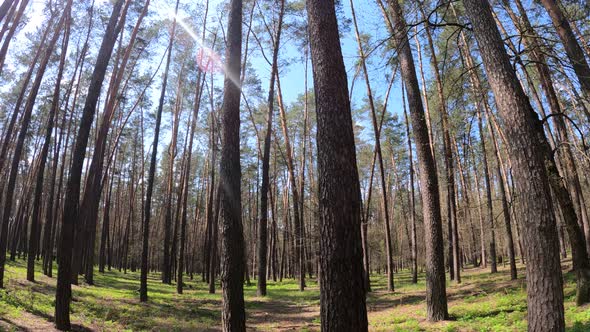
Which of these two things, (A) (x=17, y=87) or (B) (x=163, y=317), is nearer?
(B) (x=163, y=317)

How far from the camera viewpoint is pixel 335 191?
3.35 metres

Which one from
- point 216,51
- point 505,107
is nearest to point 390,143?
point 216,51

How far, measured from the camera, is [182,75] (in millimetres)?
18891

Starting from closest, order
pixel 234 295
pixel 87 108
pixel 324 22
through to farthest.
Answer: pixel 324 22 < pixel 234 295 < pixel 87 108

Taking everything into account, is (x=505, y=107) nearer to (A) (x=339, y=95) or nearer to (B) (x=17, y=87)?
(A) (x=339, y=95)

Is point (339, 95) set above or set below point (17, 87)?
below

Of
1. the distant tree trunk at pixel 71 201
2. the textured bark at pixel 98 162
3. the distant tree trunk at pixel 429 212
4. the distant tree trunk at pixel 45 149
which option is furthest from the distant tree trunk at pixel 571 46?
the distant tree trunk at pixel 45 149

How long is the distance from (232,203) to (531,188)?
4312 millimetres

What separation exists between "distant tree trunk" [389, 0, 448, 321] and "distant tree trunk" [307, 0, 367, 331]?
406cm

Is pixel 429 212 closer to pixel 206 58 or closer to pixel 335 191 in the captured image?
pixel 335 191

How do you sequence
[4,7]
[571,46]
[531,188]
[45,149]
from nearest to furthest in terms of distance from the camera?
[531,188]
[571,46]
[4,7]
[45,149]

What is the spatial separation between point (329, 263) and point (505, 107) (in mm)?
3098

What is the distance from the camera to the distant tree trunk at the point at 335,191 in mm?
3104

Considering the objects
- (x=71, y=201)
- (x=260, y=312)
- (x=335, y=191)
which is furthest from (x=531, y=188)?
(x=260, y=312)
